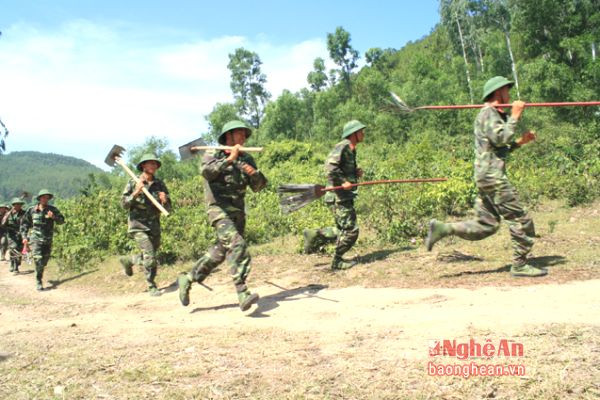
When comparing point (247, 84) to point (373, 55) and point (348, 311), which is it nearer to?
point (373, 55)

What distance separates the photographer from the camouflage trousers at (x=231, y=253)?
5811 mm

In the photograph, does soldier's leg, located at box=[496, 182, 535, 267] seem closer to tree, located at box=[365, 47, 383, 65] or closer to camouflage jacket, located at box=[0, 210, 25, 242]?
camouflage jacket, located at box=[0, 210, 25, 242]

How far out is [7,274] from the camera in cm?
1436

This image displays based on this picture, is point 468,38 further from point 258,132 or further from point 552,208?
point 552,208

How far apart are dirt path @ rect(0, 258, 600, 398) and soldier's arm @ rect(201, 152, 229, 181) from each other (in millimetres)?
1684

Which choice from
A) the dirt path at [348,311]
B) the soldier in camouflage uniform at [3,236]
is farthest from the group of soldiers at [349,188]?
the soldier in camouflage uniform at [3,236]

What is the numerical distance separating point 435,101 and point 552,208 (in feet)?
107

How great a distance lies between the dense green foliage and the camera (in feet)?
34.5

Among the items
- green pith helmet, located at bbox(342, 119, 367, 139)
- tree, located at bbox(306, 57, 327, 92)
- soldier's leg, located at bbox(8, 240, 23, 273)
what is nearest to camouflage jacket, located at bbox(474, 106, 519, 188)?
green pith helmet, located at bbox(342, 119, 367, 139)

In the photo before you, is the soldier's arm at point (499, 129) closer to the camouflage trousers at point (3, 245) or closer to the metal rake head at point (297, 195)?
the metal rake head at point (297, 195)

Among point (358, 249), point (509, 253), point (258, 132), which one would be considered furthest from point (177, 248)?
point (258, 132)

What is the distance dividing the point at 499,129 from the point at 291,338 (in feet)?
10.9

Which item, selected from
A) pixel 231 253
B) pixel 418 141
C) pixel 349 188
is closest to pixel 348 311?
pixel 231 253

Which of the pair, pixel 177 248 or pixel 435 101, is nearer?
pixel 177 248
